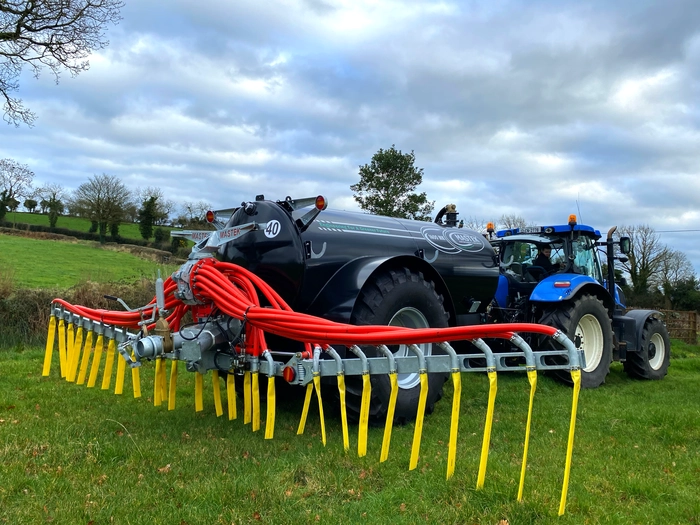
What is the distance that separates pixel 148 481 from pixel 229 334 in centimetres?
110

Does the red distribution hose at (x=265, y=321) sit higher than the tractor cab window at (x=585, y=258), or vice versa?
the tractor cab window at (x=585, y=258)

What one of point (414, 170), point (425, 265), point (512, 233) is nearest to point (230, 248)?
point (425, 265)

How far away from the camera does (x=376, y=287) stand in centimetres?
444

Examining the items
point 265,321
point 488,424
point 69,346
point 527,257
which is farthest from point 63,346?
point 527,257

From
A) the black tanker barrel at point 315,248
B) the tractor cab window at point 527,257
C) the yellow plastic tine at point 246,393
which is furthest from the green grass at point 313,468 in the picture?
the tractor cab window at point 527,257

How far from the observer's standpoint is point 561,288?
661 cm

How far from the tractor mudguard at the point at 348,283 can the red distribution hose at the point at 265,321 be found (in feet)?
1.69

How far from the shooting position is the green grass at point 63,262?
524 inches

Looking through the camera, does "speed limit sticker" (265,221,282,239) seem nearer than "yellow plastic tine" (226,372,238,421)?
No

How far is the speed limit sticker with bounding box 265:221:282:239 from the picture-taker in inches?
176

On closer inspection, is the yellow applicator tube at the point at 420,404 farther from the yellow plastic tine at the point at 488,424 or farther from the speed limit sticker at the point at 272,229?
the speed limit sticker at the point at 272,229

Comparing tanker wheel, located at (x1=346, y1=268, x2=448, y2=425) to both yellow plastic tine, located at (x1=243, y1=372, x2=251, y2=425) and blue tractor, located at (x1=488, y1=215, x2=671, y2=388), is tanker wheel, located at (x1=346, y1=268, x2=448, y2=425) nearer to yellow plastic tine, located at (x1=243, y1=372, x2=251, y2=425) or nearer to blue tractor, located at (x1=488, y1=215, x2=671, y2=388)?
yellow plastic tine, located at (x1=243, y1=372, x2=251, y2=425)

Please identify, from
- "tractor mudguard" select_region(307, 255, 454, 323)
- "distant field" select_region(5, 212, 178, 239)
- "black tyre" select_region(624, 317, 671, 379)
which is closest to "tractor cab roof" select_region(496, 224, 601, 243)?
"black tyre" select_region(624, 317, 671, 379)

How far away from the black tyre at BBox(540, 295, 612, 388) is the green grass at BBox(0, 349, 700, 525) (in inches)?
50.9
